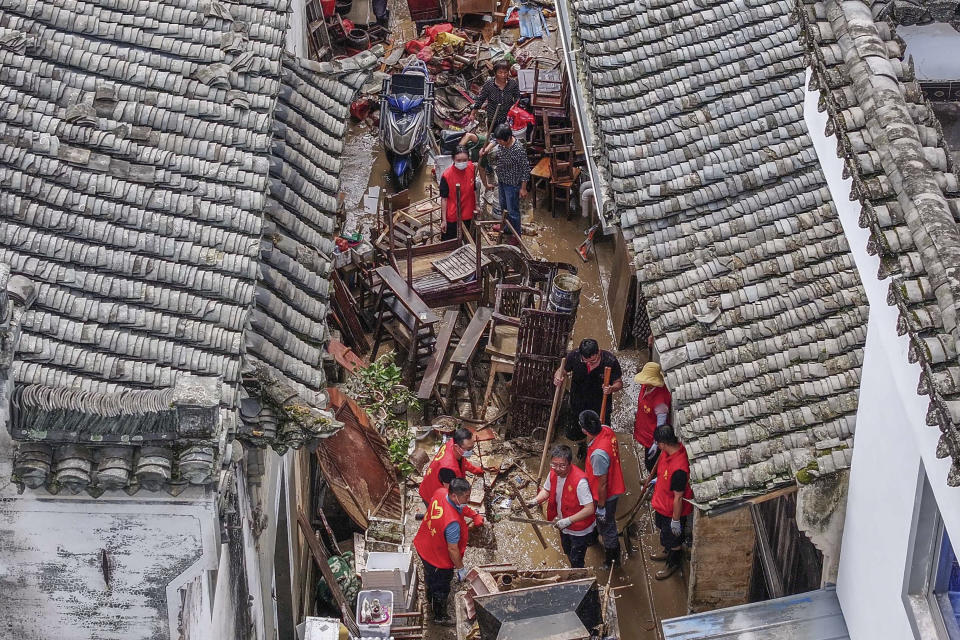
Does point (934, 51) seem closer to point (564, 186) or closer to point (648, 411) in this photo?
point (648, 411)

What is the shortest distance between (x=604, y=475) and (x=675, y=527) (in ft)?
3.05

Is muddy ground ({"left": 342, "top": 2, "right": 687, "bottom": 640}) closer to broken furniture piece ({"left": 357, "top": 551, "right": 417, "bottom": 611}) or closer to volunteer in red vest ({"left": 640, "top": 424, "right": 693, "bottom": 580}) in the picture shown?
volunteer in red vest ({"left": 640, "top": 424, "right": 693, "bottom": 580})

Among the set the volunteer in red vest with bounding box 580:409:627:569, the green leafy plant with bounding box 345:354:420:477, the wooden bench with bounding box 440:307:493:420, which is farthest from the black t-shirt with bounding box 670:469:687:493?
the wooden bench with bounding box 440:307:493:420

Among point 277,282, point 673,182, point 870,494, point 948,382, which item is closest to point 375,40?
point 673,182

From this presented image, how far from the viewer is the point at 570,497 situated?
42.7 ft

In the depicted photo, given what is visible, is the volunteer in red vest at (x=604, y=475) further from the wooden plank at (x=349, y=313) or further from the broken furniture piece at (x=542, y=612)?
the wooden plank at (x=349, y=313)

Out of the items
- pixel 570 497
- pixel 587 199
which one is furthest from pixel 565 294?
pixel 587 199

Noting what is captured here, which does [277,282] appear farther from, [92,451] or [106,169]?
[92,451]

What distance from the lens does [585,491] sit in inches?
506

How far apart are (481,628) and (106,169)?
16.9ft

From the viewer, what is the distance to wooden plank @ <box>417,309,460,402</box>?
1551 cm

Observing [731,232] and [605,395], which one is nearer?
[731,232]

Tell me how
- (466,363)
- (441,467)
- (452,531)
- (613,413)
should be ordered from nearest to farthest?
(452,531) < (441,467) < (466,363) < (613,413)

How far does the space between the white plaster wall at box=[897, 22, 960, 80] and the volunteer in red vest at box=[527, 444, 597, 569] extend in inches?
196
